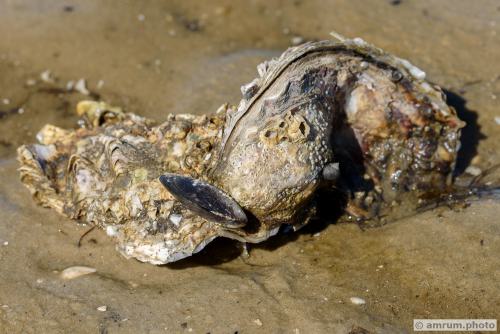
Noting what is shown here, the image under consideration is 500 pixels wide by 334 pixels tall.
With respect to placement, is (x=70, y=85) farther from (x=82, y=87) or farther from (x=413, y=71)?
(x=413, y=71)

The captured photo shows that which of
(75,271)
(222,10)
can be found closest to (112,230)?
(75,271)

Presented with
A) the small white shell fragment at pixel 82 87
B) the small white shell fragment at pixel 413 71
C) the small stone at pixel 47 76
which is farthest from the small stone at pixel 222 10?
the small white shell fragment at pixel 413 71

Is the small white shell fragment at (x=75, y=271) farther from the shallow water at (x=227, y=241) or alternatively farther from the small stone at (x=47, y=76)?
the small stone at (x=47, y=76)

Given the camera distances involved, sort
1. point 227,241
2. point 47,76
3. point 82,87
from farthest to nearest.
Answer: point 47,76 → point 82,87 → point 227,241

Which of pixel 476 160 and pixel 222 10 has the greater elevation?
pixel 222 10

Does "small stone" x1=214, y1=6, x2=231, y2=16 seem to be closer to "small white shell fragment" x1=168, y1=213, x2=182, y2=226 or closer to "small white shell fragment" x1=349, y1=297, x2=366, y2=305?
"small white shell fragment" x1=168, y1=213, x2=182, y2=226

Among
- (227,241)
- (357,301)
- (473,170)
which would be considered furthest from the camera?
(473,170)

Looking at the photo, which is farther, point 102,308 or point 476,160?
point 476,160
